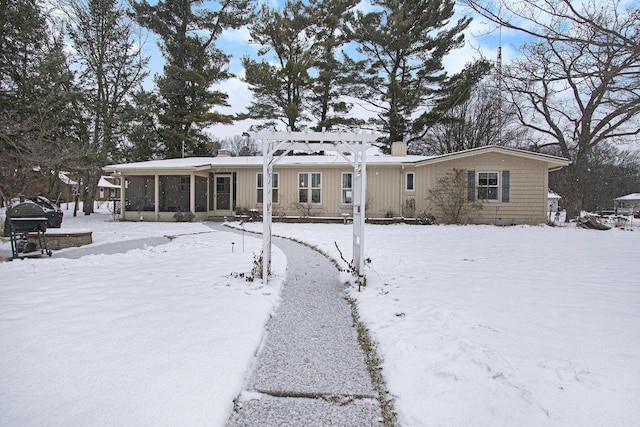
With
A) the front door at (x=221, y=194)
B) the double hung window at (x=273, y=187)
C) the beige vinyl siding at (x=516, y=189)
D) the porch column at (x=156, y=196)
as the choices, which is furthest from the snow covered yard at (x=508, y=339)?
the porch column at (x=156, y=196)

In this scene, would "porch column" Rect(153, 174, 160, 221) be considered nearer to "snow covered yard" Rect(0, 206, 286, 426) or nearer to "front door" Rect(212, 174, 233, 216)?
"front door" Rect(212, 174, 233, 216)

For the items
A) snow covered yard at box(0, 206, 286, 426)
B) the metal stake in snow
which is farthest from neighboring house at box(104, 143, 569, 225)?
snow covered yard at box(0, 206, 286, 426)

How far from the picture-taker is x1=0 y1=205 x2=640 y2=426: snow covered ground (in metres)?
2.02

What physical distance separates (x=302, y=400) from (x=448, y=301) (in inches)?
97.1

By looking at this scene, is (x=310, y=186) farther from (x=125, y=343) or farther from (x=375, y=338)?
(x=125, y=343)

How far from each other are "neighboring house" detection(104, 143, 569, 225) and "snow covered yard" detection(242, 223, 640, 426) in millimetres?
8022

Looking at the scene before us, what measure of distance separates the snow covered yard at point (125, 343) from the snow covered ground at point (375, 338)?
1cm

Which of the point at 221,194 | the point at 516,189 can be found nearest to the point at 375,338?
the point at 516,189

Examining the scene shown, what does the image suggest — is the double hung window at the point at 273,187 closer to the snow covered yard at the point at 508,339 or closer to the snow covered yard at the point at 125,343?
the snow covered yard at the point at 508,339

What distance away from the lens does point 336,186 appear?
14992mm

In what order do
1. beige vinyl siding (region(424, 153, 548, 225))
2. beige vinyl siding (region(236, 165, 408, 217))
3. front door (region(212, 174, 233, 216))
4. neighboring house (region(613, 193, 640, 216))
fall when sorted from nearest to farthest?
beige vinyl siding (region(424, 153, 548, 225)), beige vinyl siding (region(236, 165, 408, 217)), front door (region(212, 174, 233, 216)), neighboring house (region(613, 193, 640, 216))

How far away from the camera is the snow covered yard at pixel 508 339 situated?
206cm

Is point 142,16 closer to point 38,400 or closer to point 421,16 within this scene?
point 421,16

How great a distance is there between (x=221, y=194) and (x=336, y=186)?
578 centimetres
